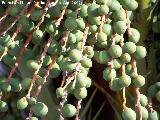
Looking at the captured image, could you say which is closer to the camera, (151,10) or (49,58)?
(49,58)

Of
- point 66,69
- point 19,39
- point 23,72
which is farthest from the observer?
point 23,72

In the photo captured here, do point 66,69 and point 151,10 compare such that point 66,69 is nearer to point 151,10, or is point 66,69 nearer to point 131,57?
point 131,57

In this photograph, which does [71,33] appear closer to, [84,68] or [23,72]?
[84,68]

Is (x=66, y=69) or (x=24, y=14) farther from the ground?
(x=24, y=14)

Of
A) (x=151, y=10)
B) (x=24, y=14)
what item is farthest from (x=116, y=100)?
(x=24, y=14)

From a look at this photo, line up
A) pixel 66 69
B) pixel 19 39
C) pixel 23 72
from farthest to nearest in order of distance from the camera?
pixel 23 72
pixel 19 39
pixel 66 69

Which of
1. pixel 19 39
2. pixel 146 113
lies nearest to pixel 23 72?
pixel 19 39

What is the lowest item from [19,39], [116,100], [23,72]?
[116,100]
